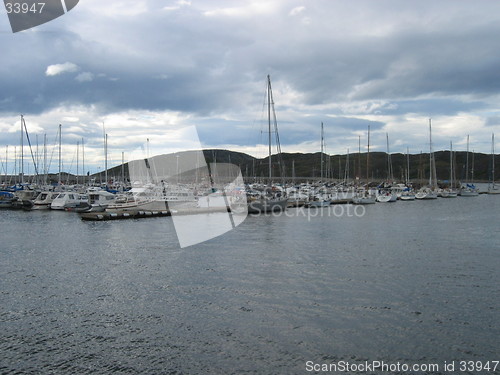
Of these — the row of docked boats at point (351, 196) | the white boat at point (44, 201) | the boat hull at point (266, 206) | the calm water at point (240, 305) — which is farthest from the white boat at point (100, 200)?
the row of docked boats at point (351, 196)

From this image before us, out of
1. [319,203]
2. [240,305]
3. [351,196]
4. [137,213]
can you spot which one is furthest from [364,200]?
[240,305]

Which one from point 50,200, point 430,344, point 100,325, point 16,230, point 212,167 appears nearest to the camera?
point 430,344

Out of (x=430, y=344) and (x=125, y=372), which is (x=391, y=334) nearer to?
(x=430, y=344)

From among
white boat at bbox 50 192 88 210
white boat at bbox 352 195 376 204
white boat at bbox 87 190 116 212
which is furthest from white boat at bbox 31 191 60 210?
white boat at bbox 352 195 376 204

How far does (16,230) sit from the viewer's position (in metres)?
37.0

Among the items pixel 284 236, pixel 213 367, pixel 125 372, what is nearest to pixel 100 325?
pixel 125 372

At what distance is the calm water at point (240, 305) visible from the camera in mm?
11719

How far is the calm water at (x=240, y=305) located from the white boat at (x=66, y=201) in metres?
27.6

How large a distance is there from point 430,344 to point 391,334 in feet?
3.76

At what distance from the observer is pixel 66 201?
189 ft

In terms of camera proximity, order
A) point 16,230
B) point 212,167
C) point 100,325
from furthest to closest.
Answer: point 212,167 → point 16,230 → point 100,325

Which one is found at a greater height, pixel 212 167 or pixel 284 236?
pixel 212 167

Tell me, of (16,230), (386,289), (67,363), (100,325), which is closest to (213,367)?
(67,363)

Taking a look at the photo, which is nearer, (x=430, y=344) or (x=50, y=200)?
(x=430, y=344)
